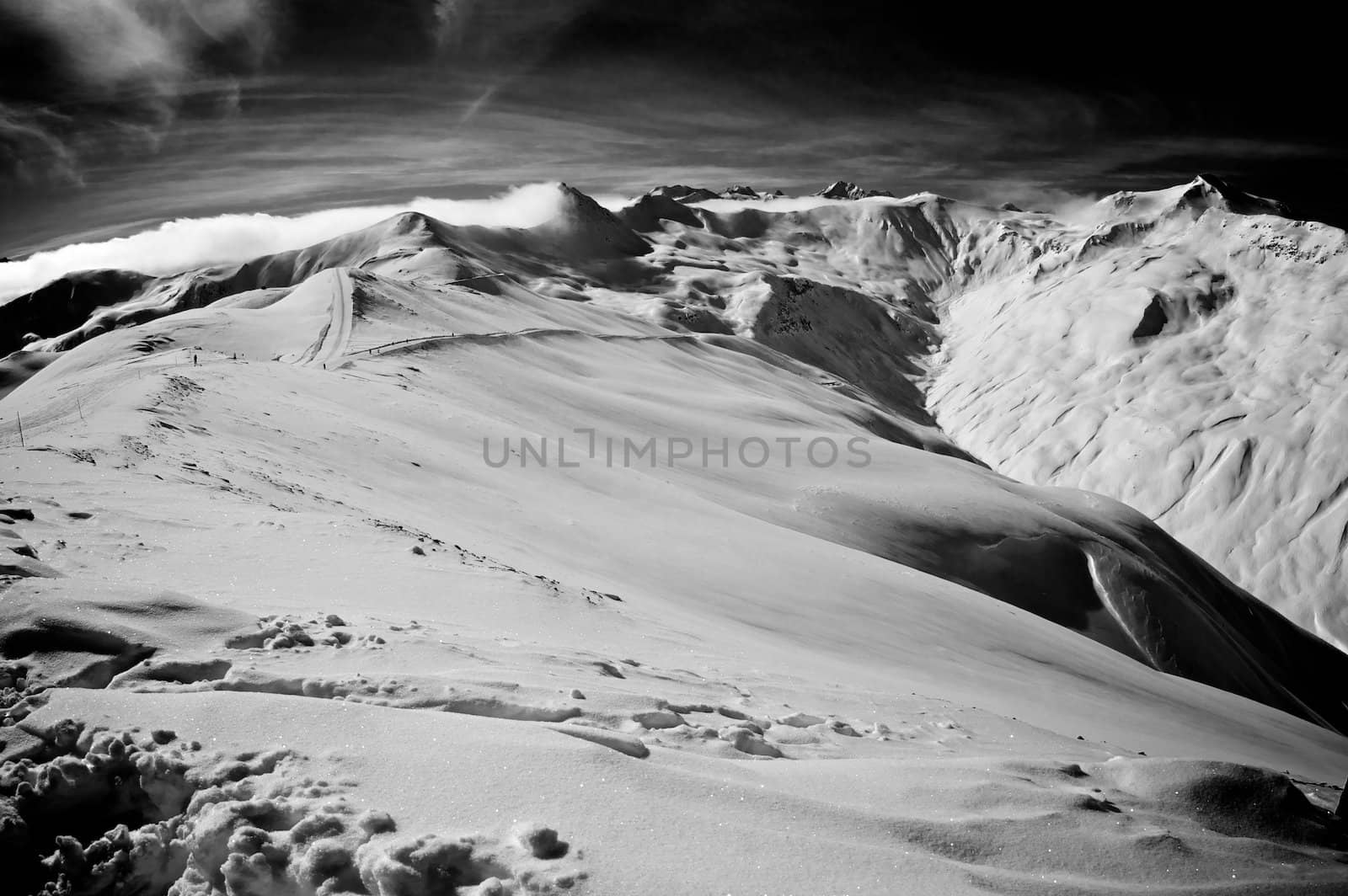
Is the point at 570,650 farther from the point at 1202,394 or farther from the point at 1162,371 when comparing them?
the point at 1162,371

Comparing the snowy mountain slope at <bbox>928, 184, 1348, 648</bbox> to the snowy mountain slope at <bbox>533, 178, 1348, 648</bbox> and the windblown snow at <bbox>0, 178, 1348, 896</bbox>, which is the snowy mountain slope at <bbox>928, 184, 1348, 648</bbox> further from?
the windblown snow at <bbox>0, 178, 1348, 896</bbox>

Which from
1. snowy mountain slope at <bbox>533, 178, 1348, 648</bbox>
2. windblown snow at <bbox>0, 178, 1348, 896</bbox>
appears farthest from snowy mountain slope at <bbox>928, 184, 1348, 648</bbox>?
windblown snow at <bbox>0, 178, 1348, 896</bbox>

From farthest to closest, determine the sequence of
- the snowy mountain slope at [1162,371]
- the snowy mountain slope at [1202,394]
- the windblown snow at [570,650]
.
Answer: the snowy mountain slope at [1162,371] < the snowy mountain slope at [1202,394] < the windblown snow at [570,650]

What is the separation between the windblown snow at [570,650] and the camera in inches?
162

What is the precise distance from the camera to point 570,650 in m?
7.70

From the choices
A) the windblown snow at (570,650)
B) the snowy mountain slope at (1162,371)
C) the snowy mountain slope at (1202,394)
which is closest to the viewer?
the windblown snow at (570,650)

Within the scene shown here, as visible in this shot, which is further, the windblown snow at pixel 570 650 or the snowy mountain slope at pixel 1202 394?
the snowy mountain slope at pixel 1202 394

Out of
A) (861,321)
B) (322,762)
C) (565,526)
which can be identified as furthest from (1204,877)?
(861,321)

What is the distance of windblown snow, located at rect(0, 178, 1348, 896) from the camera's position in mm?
4117

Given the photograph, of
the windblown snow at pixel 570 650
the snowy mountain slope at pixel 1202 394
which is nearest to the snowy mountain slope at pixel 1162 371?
the snowy mountain slope at pixel 1202 394

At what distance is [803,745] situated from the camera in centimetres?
630

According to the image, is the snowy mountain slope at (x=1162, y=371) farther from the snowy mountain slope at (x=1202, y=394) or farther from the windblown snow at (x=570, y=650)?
the windblown snow at (x=570, y=650)

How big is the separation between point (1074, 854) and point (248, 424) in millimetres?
15930

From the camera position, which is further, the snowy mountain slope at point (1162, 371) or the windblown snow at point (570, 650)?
the snowy mountain slope at point (1162, 371)
